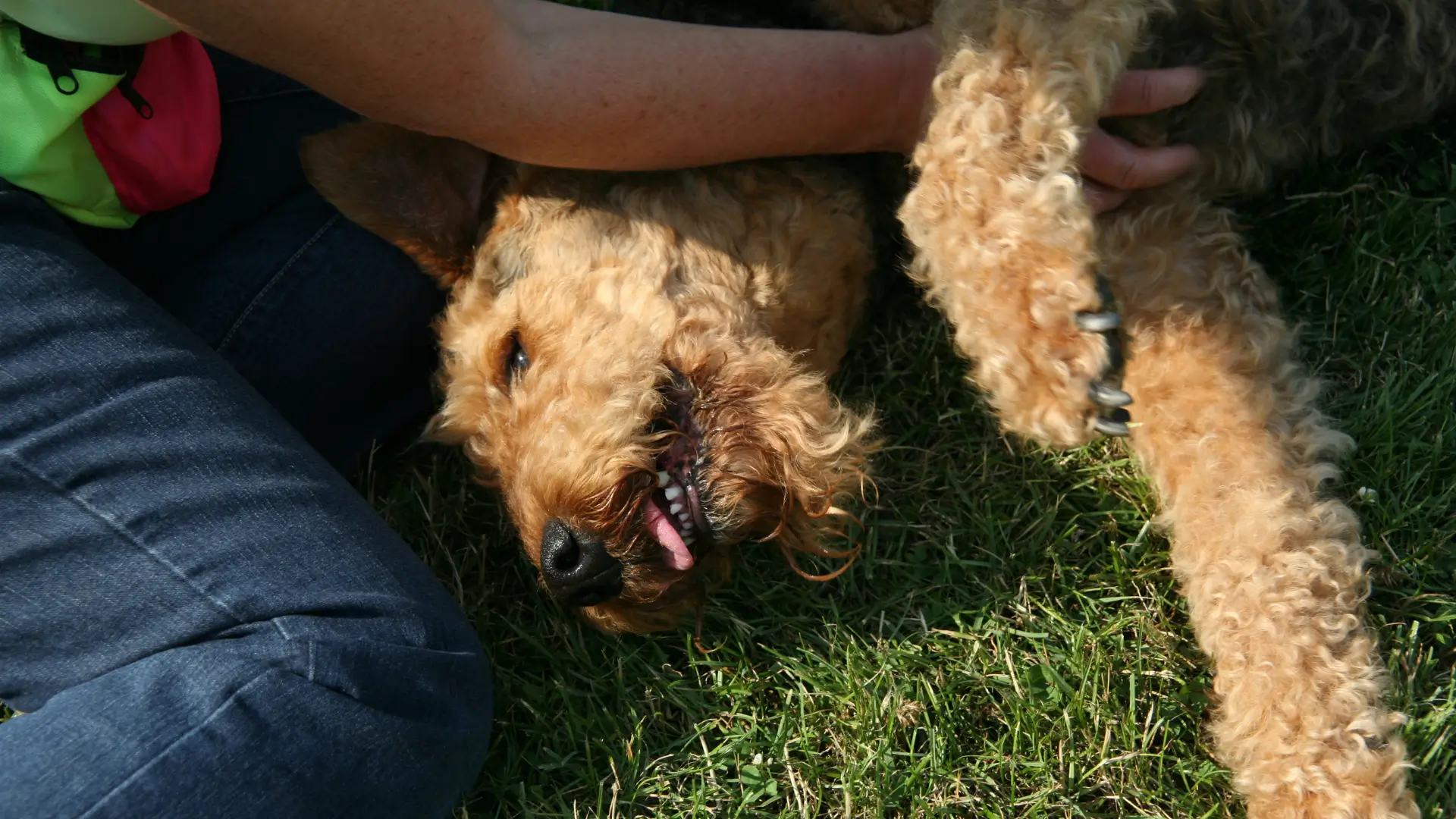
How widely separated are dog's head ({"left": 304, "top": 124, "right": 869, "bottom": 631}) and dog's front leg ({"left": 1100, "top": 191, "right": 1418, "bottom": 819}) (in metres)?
0.72

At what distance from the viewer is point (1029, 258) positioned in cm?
201

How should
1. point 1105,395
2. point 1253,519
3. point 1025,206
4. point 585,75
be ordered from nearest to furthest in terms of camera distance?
point 1105,395 → point 1025,206 → point 585,75 → point 1253,519

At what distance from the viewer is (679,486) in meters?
2.40

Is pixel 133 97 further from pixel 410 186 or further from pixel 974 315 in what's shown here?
pixel 974 315

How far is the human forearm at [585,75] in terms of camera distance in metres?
1.97

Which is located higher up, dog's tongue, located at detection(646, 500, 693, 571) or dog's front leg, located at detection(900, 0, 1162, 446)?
dog's front leg, located at detection(900, 0, 1162, 446)

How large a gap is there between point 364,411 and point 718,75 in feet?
5.01

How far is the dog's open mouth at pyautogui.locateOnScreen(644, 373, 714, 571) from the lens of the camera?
238 cm

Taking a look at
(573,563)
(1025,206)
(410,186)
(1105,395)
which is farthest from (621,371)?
(1105,395)

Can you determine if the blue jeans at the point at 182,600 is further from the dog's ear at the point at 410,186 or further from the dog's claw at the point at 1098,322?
the dog's claw at the point at 1098,322

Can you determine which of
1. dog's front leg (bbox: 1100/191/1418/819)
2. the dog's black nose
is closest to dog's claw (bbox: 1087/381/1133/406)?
dog's front leg (bbox: 1100/191/1418/819)

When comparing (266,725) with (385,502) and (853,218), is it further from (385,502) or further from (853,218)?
(853,218)

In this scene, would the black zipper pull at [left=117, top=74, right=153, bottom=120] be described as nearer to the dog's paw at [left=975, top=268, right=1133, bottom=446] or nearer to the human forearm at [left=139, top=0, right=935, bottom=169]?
the human forearm at [left=139, top=0, right=935, bottom=169]

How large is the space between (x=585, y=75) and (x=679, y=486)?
0.92 meters
